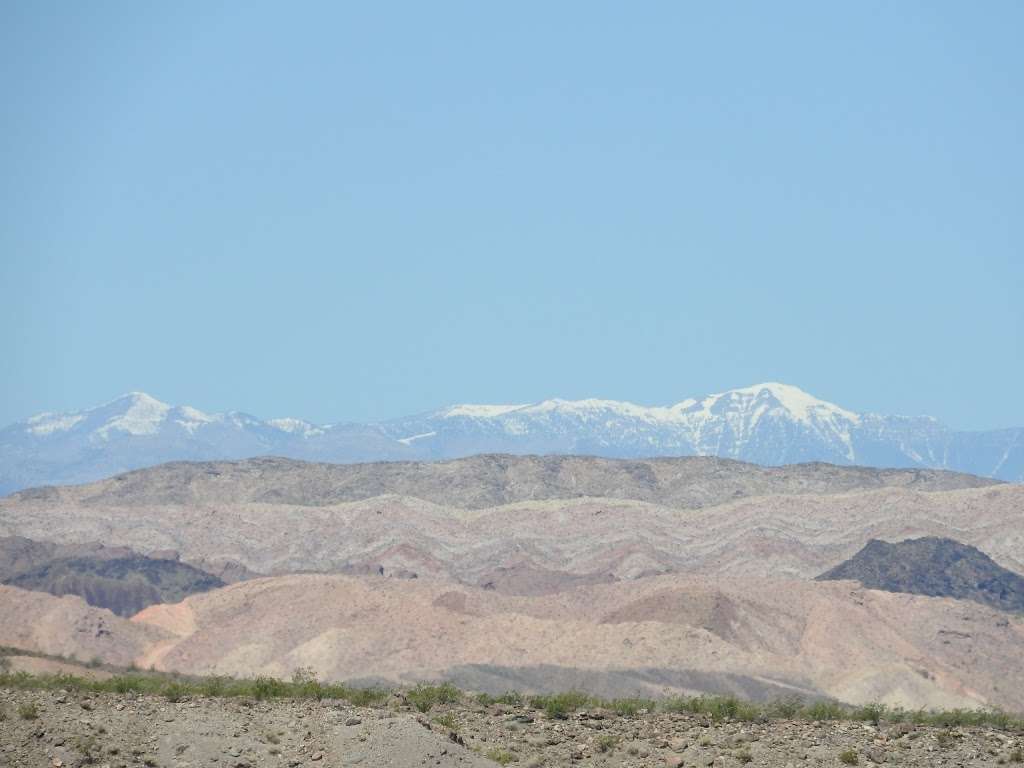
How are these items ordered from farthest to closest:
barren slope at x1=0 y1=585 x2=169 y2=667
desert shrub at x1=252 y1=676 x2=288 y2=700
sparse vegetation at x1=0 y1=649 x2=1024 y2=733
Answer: barren slope at x1=0 y1=585 x2=169 y2=667, sparse vegetation at x1=0 y1=649 x2=1024 y2=733, desert shrub at x1=252 y1=676 x2=288 y2=700

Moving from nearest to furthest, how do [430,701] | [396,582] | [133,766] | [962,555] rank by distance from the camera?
[133,766], [430,701], [396,582], [962,555]

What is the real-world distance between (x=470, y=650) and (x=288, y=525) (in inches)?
1964

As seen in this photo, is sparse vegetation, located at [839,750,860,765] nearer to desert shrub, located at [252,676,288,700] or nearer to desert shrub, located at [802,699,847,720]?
desert shrub, located at [802,699,847,720]

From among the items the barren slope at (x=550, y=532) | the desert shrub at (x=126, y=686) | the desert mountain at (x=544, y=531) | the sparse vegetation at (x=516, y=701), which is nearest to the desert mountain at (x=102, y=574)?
the desert mountain at (x=544, y=531)

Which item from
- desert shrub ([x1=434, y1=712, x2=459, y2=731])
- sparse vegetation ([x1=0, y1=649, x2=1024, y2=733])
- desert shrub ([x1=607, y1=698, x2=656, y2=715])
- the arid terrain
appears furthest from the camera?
the arid terrain

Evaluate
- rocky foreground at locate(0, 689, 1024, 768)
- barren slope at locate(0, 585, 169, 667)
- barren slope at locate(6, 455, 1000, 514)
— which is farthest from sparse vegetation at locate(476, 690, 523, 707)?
barren slope at locate(6, 455, 1000, 514)

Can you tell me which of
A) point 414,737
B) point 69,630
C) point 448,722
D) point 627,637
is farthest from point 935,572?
point 414,737

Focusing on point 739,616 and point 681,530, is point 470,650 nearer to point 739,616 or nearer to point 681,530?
point 739,616

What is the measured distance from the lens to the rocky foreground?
70.0 feet

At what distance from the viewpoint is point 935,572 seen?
300ft

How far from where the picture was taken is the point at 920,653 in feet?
220

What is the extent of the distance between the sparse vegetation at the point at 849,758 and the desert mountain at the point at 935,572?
67.8 meters

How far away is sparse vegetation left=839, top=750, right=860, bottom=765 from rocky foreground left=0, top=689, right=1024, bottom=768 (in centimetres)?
1

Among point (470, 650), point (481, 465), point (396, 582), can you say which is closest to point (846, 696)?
point (470, 650)
